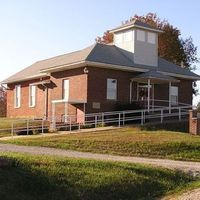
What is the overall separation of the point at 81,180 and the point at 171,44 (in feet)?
151

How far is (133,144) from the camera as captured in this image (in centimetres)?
2422

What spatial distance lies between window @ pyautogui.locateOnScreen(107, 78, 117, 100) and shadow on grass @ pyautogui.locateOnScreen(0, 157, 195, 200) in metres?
18.8

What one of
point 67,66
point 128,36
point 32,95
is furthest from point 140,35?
point 32,95

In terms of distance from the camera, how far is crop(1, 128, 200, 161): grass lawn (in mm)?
23391

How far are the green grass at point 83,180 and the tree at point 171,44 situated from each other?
41.6 m

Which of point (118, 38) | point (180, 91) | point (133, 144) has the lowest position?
point (133, 144)

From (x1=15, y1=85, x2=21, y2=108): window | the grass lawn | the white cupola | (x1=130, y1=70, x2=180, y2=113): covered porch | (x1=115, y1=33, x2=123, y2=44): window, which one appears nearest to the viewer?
the grass lawn

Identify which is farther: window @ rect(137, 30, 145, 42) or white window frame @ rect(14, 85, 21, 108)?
white window frame @ rect(14, 85, 21, 108)

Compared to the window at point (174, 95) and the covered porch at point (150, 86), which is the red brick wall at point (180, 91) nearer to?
the covered porch at point (150, 86)

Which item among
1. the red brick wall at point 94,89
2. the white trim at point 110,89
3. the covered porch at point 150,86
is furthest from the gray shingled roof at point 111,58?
the white trim at point 110,89

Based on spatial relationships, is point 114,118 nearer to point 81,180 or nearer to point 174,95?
point 174,95

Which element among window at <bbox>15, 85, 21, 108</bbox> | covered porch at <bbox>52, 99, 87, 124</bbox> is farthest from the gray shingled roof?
window at <bbox>15, 85, 21, 108</bbox>

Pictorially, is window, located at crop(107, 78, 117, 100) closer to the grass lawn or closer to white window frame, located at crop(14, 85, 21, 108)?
the grass lawn

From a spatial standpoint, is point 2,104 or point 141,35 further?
point 2,104
